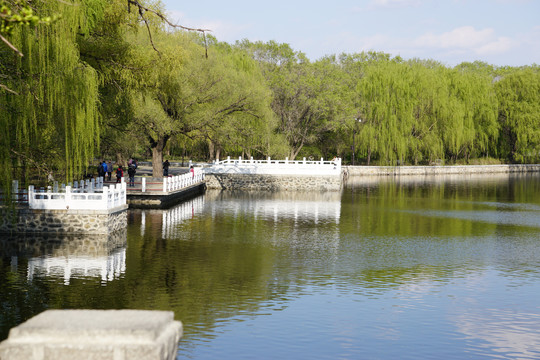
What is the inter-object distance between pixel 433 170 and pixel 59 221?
184 feet

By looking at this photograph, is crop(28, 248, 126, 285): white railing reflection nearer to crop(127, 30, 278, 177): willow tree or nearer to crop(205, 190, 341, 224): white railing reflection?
crop(205, 190, 341, 224): white railing reflection

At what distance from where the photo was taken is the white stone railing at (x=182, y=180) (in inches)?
1438

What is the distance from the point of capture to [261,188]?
51.1 metres

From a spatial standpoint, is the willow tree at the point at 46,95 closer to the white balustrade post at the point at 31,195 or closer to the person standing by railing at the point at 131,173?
the white balustrade post at the point at 31,195

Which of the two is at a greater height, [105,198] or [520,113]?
[520,113]

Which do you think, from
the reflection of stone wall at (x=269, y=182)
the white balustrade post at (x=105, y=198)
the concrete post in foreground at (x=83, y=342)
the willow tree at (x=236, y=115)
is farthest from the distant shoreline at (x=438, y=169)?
the concrete post in foreground at (x=83, y=342)

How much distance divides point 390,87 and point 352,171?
9.67 meters

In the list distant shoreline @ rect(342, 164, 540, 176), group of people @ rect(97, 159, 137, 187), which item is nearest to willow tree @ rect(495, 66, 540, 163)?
distant shoreline @ rect(342, 164, 540, 176)

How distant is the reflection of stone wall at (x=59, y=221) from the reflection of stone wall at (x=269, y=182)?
2723 cm

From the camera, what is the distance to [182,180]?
133 feet

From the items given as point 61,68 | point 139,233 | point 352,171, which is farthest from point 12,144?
point 352,171

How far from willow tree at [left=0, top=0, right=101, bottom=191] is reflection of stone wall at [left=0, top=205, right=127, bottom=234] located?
2.13 meters

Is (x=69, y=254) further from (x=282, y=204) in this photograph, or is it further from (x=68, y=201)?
(x=282, y=204)

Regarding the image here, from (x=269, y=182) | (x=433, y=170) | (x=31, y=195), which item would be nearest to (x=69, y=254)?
(x=31, y=195)
